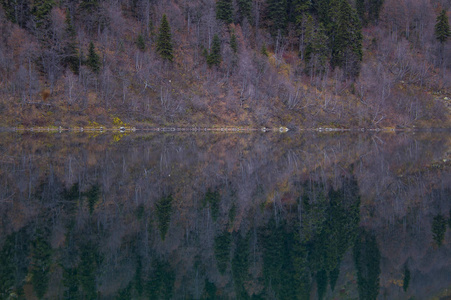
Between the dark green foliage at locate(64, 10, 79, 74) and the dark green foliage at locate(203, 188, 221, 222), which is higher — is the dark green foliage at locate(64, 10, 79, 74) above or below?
above

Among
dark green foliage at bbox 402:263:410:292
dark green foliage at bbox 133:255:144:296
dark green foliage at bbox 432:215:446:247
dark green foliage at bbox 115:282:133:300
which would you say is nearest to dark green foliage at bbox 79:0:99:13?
dark green foliage at bbox 133:255:144:296

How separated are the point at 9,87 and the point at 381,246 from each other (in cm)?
5474

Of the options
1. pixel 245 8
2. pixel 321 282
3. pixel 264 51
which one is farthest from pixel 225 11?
pixel 321 282

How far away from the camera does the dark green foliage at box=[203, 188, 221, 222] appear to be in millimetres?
14217

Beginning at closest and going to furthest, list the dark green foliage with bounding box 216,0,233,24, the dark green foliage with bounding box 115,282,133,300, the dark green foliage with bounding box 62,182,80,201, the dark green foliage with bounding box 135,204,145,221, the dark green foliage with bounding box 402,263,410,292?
the dark green foliage with bounding box 115,282,133,300 < the dark green foliage with bounding box 402,263,410,292 < the dark green foliage with bounding box 135,204,145,221 < the dark green foliage with bounding box 62,182,80,201 < the dark green foliage with bounding box 216,0,233,24

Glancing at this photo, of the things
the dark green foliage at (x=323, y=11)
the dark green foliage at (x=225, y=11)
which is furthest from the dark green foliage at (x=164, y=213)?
the dark green foliage at (x=323, y=11)

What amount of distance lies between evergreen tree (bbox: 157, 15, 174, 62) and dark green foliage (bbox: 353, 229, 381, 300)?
2259 inches

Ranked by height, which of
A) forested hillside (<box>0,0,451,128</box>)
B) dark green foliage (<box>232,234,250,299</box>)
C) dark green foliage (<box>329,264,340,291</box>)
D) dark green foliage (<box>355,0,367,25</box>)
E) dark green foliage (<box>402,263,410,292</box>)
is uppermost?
dark green foliage (<box>355,0,367,25</box>)

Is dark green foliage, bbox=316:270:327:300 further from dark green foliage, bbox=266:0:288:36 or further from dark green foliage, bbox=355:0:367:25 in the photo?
dark green foliage, bbox=355:0:367:25

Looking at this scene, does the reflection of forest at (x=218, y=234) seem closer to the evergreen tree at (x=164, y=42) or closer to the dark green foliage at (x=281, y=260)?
the dark green foliage at (x=281, y=260)

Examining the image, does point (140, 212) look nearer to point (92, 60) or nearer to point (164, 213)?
point (164, 213)

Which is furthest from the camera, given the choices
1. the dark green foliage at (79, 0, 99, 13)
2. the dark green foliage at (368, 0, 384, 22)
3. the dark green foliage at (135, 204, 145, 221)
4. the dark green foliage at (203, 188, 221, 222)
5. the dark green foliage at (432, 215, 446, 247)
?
the dark green foliage at (368, 0, 384, 22)

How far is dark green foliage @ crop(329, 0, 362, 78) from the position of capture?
74.9 m

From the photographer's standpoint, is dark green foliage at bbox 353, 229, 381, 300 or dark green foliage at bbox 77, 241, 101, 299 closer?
dark green foliage at bbox 77, 241, 101, 299
